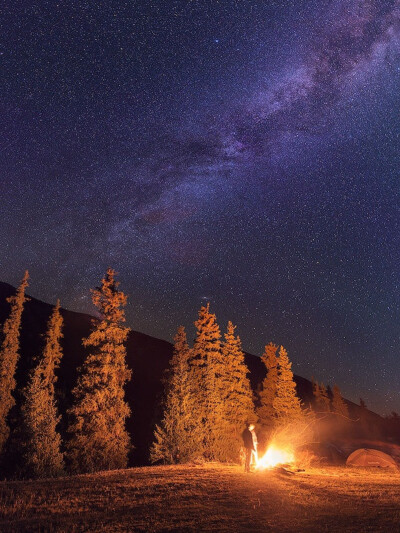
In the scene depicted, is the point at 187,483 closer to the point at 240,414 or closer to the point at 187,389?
the point at 187,389

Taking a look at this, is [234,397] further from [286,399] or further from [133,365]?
[133,365]

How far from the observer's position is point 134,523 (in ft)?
27.1

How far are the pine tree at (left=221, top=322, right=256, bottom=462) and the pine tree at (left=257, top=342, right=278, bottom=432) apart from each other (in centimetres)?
582

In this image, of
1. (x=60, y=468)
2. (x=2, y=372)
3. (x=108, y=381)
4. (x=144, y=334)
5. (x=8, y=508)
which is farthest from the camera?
(x=144, y=334)

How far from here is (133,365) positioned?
120938mm

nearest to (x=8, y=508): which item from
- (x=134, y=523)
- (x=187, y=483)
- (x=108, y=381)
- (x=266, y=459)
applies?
(x=134, y=523)

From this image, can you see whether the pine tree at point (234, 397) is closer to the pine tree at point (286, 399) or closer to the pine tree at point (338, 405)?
the pine tree at point (286, 399)

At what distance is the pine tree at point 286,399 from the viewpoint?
44.0 m

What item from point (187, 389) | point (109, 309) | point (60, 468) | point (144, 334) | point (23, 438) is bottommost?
point (60, 468)

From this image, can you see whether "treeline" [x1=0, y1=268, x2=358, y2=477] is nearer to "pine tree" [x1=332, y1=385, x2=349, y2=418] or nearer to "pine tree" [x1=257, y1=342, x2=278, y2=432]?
"pine tree" [x1=257, y1=342, x2=278, y2=432]

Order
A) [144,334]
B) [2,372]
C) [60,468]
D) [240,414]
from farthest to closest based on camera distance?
[144,334], [240,414], [2,372], [60,468]

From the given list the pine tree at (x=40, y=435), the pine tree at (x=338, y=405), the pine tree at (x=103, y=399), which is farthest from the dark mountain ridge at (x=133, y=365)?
the pine tree at (x=40, y=435)

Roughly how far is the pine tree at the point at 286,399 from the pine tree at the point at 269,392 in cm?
156

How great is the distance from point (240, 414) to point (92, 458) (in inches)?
656
